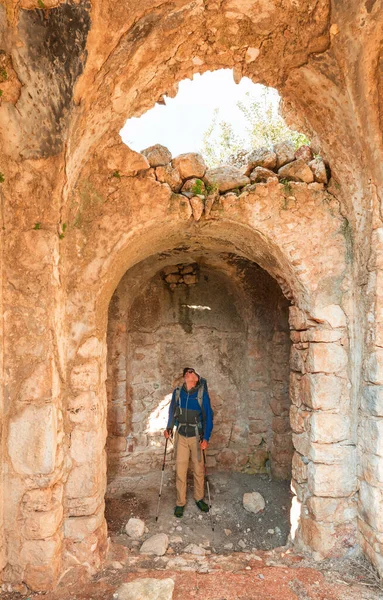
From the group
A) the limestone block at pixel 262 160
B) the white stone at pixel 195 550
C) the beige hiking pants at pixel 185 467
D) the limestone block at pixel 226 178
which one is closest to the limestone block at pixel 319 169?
the limestone block at pixel 262 160

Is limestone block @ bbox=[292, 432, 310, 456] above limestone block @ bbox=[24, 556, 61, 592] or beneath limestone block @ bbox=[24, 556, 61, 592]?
above

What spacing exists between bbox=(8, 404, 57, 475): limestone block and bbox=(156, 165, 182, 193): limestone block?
213 cm

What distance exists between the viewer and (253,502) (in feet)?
15.5

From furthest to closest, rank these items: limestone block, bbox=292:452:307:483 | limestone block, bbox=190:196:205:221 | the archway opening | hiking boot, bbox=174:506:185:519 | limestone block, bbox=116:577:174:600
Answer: the archway opening
hiking boot, bbox=174:506:185:519
limestone block, bbox=292:452:307:483
limestone block, bbox=190:196:205:221
limestone block, bbox=116:577:174:600

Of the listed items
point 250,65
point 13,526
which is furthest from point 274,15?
point 13,526

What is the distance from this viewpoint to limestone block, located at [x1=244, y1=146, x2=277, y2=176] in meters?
3.54

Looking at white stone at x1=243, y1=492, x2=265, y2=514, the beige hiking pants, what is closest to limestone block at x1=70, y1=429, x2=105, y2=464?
the beige hiking pants

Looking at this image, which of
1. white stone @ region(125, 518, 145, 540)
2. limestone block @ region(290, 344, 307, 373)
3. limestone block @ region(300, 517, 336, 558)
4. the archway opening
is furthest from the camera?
the archway opening

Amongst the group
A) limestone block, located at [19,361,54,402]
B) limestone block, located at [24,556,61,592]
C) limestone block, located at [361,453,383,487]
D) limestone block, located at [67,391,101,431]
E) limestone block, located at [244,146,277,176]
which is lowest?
limestone block, located at [24,556,61,592]

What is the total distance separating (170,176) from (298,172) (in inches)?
45.9

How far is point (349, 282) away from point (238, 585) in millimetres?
2653

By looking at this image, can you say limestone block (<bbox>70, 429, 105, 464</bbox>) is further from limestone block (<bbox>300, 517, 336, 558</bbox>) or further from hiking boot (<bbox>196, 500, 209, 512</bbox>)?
hiking boot (<bbox>196, 500, 209, 512</bbox>)

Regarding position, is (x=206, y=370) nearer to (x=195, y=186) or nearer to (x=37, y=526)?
(x=195, y=186)

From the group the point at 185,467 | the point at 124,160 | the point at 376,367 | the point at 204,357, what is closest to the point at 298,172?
the point at 124,160
